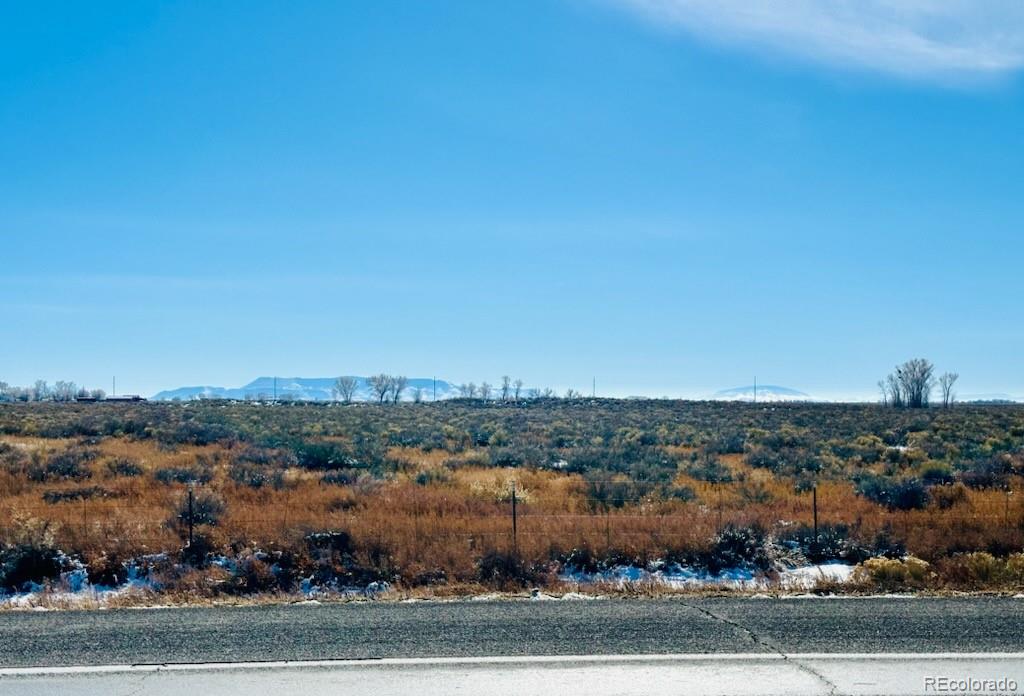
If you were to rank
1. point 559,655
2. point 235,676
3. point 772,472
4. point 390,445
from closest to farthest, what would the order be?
point 235,676 < point 559,655 < point 772,472 < point 390,445

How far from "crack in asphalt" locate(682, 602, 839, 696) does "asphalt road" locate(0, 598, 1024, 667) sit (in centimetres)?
3

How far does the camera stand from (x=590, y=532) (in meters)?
13.7

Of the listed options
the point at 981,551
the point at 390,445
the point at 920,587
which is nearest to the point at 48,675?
the point at 920,587

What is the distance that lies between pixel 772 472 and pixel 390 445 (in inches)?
638

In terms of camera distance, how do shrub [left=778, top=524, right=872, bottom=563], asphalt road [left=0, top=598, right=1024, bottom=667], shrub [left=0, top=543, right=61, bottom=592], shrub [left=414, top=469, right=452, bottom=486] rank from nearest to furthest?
asphalt road [left=0, top=598, right=1024, bottom=667] → shrub [left=0, top=543, right=61, bottom=592] → shrub [left=778, top=524, right=872, bottom=563] → shrub [left=414, top=469, right=452, bottom=486]

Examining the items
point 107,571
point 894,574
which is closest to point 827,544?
point 894,574

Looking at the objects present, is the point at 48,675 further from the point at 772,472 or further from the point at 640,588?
the point at 772,472

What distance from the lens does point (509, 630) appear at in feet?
27.4

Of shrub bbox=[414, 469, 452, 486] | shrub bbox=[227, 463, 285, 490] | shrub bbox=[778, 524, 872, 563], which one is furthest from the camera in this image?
shrub bbox=[414, 469, 452, 486]

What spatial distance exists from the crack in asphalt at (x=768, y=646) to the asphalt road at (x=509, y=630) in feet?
0.09

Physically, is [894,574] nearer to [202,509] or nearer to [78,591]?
[78,591]

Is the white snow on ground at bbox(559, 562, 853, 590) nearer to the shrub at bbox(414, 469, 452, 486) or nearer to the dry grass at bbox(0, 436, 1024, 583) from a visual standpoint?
the dry grass at bbox(0, 436, 1024, 583)

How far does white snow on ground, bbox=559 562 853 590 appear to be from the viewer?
11117 millimetres

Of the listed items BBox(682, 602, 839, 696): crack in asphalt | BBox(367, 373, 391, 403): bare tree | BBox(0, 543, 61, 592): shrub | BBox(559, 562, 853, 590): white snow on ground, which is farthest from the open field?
BBox(367, 373, 391, 403): bare tree
